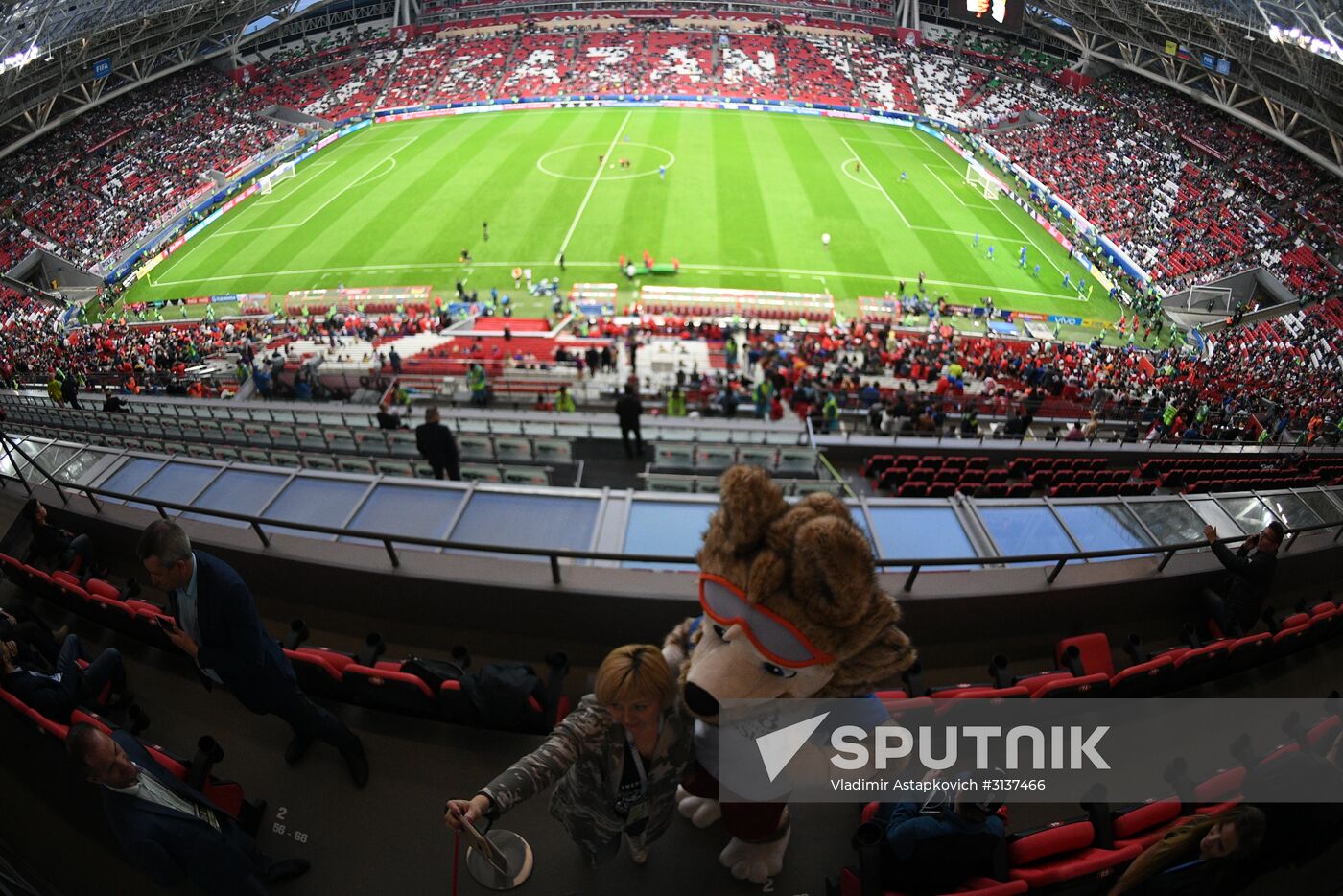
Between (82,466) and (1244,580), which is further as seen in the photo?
(82,466)

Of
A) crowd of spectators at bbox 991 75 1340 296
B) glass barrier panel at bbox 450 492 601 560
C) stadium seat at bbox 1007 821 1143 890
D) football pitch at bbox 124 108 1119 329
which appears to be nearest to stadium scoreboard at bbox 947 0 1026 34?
crowd of spectators at bbox 991 75 1340 296

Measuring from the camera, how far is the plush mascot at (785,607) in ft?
9.96

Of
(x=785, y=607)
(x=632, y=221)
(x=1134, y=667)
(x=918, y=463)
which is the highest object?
(x=785, y=607)

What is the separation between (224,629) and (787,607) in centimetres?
316

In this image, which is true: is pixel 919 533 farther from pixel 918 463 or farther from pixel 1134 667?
pixel 918 463

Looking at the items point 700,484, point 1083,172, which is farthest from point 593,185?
point 700,484

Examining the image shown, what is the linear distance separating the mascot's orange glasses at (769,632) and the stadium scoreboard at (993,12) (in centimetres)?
5762

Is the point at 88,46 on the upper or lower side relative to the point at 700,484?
upper

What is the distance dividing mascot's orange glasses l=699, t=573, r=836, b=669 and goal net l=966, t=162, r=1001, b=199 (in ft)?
137

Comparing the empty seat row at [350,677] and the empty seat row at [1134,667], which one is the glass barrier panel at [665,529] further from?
the empty seat row at [1134,667]

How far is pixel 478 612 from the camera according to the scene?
5293 millimetres

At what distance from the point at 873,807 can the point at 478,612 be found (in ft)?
10.5

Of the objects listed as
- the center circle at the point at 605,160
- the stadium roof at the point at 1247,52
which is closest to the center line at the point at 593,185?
the center circle at the point at 605,160

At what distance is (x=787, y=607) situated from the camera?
3.11m
